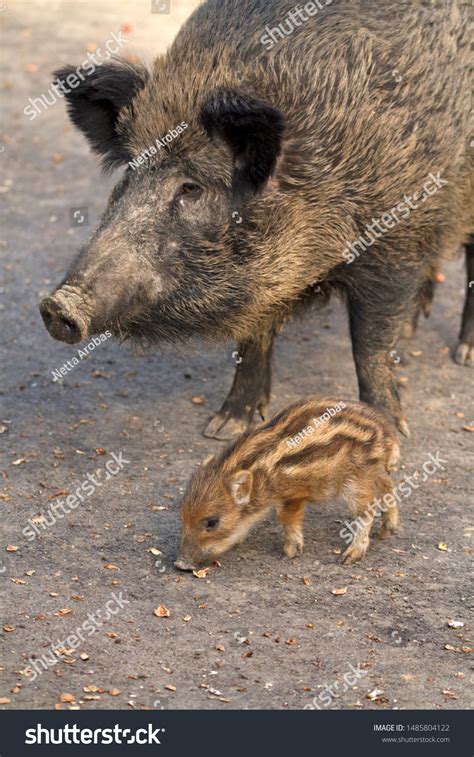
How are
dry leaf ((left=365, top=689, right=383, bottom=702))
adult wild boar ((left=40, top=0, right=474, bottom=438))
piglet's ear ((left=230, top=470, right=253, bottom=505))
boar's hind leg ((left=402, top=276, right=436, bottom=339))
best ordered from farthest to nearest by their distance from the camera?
boar's hind leg ((left=402, top=276, right=436, bottom=339))
adult wild boar ((left=40, top=0, right=474, bottom=438))
piglet's ear ((left=230, top=470, right=253, bottom=505))
dry leaf ((left=365, top=689, right=383, bottom=702))

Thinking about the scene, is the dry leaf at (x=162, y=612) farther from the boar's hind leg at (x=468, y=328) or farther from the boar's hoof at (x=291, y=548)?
the boar's hind leg at (x=468, y=328)

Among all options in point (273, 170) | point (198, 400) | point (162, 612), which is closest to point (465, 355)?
point (198, 400)

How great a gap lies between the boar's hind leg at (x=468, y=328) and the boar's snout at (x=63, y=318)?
3565 mm

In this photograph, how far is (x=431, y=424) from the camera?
25.5 feet

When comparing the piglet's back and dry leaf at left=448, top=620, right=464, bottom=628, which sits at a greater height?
the piglet's back

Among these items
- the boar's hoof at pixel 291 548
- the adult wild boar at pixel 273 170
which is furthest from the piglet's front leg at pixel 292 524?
the adult wild boar at pixel 273 170

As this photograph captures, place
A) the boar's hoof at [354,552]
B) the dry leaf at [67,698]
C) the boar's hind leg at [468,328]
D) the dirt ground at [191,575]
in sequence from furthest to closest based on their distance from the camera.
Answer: the boar's hind leg at [468,328] → the boar's hoof at [354,552] → the dirt ground at [191,575] → the dry leaf at [67,698]

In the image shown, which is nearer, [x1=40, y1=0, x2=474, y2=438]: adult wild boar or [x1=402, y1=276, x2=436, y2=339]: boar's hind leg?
[x1=40, y1=0, x2=474, y2=438]: adult wild boar

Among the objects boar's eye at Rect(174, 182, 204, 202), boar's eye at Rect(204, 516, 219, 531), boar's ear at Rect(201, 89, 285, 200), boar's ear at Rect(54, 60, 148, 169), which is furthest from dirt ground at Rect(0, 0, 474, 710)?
boar's ear at Rect(54, 60, 148, 169)

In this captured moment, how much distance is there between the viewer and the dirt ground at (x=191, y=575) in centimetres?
515

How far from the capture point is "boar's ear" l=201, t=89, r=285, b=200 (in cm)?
598

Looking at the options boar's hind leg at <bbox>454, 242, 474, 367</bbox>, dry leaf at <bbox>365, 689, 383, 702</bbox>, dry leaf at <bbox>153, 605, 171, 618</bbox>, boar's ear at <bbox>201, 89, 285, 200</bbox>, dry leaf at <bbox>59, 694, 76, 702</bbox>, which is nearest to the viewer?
dry leaf at <bbox>59, 694, 76, 702</bbox>

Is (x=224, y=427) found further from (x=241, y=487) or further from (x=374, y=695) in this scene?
(x=374, y=695)

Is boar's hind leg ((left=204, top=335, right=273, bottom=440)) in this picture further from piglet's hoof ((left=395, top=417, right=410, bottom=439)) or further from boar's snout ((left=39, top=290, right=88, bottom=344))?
boar's snout ((left=39, top=290, right=88, bottom=344))
